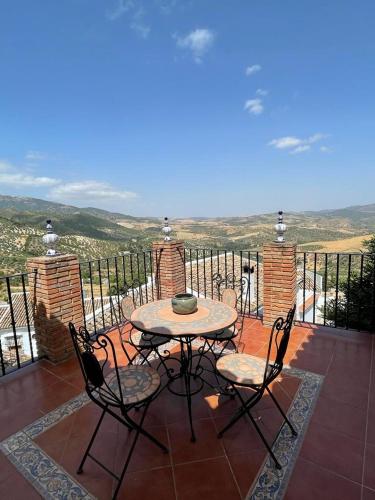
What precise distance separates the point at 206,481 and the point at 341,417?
122 cm

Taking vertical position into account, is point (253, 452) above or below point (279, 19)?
below

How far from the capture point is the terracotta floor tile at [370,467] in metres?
1.49

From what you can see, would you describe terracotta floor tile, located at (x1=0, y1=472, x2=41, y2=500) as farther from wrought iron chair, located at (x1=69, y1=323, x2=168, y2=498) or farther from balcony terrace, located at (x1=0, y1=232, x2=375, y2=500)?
wrought iron chair, located at (x1=69, y1=323, x2=168, y2=498)

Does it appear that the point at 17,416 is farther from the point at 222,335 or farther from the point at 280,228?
the point at 280,228

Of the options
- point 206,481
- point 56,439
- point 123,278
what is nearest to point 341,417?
point 206,481

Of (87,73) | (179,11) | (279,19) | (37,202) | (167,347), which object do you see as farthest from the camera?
(37,202)

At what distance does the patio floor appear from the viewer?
4.89 ft

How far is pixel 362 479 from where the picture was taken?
4.97ft

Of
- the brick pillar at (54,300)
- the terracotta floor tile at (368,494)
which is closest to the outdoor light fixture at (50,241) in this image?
the brick pillar at (54,300)

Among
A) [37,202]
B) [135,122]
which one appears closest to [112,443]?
[135,122]

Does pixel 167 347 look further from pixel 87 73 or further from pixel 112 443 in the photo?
pixel 87 73

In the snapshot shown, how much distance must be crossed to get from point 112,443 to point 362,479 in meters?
1.61

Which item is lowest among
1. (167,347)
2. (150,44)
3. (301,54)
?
(167,347)

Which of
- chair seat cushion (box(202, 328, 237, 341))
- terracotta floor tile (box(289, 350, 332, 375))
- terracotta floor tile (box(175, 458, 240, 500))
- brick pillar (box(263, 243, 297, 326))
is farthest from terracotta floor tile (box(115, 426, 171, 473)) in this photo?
brick pillar (box(263, 243, 297, 326))
